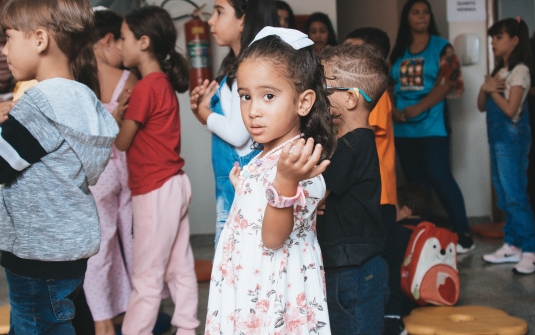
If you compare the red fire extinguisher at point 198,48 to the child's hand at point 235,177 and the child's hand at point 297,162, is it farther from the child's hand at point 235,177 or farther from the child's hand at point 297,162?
the child's hand at point 297,162

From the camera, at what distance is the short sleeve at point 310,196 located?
62.3 inches

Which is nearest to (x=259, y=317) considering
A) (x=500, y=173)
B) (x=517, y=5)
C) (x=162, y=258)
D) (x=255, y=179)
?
(x=255, y=179)

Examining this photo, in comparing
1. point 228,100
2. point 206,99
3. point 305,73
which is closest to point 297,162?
point 305,73

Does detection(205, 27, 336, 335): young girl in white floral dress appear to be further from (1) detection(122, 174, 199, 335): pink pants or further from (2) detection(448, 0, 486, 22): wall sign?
(2) detection(448, 0, 486, 22): wall sign

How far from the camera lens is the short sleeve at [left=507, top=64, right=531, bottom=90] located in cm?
404

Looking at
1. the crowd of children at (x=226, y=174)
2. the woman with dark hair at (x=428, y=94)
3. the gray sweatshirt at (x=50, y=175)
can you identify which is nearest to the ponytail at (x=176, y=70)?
the crowd of children at (x=226, y=174)

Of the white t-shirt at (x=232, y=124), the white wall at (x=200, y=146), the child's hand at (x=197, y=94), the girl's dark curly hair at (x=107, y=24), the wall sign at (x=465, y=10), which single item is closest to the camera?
the white t-shirt at (x=232, y=124)

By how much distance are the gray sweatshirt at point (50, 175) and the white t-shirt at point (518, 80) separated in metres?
3.03

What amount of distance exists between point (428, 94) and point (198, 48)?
1.72 meters

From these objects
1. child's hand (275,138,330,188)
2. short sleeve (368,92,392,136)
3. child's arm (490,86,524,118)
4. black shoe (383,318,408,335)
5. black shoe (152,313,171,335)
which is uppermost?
child's hand (275,138,330,188)

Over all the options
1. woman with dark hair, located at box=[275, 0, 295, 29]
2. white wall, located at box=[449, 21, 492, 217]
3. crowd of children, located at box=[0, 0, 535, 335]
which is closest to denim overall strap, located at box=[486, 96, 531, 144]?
white wall, located at box=[449, 21, 492, 217]

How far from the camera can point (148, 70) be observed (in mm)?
2848

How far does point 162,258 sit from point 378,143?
1.07 metres

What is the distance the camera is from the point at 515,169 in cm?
409
